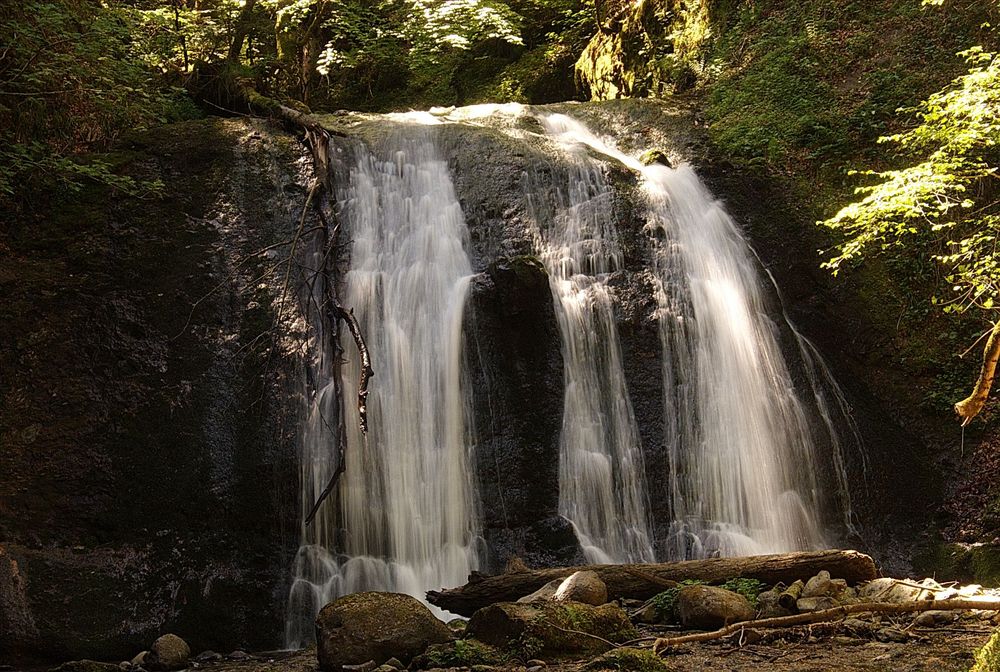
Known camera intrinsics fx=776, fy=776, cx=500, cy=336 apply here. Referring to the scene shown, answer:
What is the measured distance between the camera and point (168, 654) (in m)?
6.38

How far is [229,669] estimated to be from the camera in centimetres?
608

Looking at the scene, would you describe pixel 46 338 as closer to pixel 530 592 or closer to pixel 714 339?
pixel 530 592

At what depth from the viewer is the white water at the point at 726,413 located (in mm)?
8422

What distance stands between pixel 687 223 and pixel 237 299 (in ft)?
19.8

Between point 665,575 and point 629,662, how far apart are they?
221cm

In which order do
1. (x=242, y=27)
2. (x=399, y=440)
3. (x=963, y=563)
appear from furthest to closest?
(x=242, y=27) < (x=399, y=440) < (x=963, y=563)

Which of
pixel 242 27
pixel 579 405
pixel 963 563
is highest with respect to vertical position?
pixel 242 27

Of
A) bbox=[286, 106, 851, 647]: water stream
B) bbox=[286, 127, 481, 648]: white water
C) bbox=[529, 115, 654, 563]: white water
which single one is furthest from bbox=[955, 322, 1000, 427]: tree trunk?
bbox=[286, 127, 481, 648]: white water

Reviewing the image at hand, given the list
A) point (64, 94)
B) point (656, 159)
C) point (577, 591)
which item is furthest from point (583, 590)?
point (64, 94)

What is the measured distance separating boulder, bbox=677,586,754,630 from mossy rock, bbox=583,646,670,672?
1260 mm

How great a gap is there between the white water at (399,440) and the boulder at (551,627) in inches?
94.6

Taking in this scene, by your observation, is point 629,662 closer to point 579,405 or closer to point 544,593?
point 544,593

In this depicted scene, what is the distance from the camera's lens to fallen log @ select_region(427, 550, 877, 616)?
6.32 meters

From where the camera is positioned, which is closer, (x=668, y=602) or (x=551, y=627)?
(x=551, y=627)
